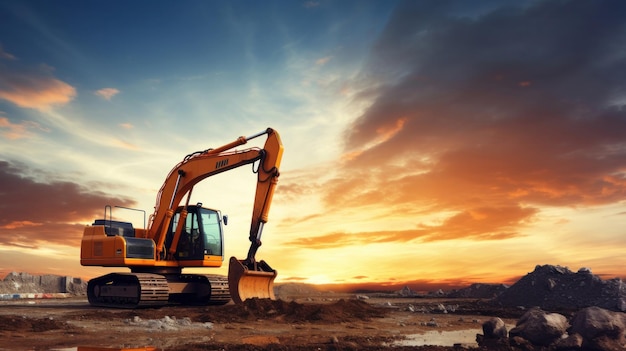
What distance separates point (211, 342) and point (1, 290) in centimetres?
2931

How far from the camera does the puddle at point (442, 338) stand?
35.9 ft

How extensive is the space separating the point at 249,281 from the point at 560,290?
1494 cm

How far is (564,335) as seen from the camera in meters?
10.7

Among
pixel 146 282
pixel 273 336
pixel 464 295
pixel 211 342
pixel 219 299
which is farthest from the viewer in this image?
pixel 464 295

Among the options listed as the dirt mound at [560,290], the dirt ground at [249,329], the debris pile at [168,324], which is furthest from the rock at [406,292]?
the debris pile at [168,324]

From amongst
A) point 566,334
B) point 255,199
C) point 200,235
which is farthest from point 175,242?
point 566,334

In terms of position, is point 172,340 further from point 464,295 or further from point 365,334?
point 464,295

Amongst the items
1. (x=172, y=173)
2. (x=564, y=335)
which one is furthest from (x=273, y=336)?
(x=172, y=173)

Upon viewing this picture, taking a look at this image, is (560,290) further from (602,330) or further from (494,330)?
(602,330)

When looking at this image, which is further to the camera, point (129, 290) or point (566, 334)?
point (129, 290)

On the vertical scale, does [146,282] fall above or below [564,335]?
above

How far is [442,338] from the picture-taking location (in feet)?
39.3

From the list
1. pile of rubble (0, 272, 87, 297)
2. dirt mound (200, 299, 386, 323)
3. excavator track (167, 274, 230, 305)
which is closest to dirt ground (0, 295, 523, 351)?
dirt mound (200, 299, 386, 323)

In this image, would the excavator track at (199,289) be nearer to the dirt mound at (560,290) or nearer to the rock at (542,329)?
the rock at (542,329)
